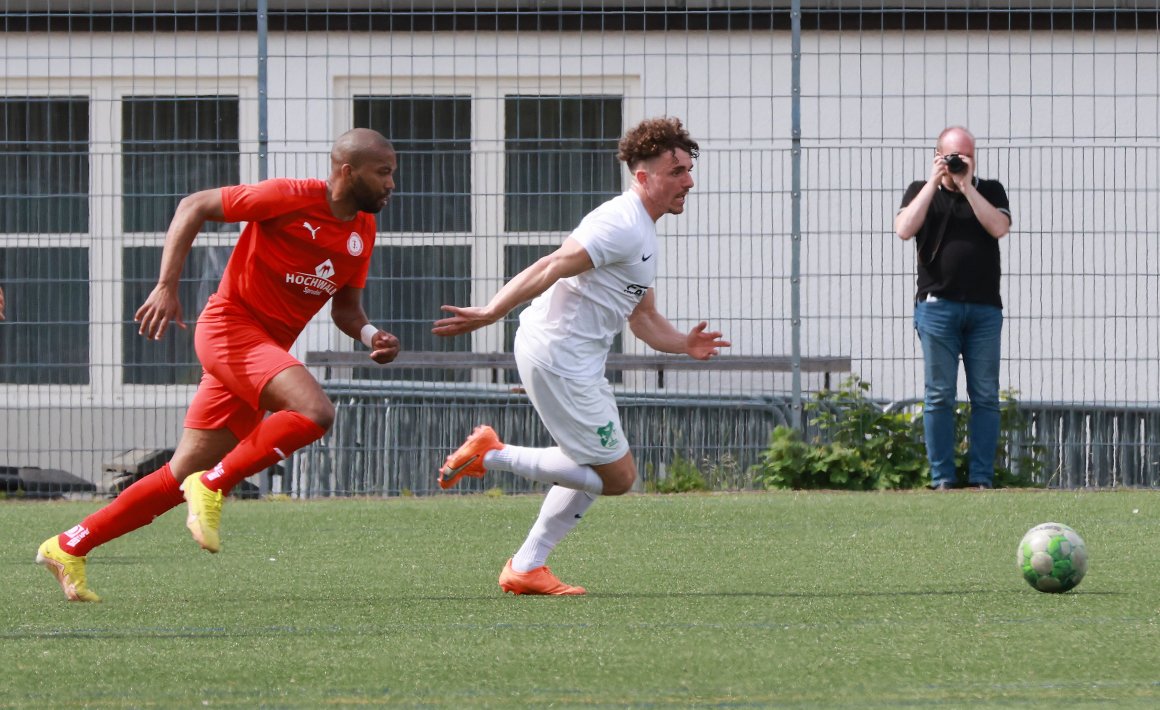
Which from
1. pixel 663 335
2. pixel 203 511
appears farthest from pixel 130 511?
pixel 663 335

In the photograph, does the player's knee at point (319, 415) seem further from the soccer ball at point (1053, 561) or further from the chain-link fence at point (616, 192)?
the chain-link fence at point (616, 192)

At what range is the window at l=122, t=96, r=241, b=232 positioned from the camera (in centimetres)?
1100

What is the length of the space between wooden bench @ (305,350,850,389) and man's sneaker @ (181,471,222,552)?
5090mm

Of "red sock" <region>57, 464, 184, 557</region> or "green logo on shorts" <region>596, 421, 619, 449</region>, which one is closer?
"red sock" <region>57, 464, 184, 557</region>

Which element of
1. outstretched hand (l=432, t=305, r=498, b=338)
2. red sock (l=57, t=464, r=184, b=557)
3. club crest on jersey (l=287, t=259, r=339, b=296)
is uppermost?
club crest on jersey (l=287, t=259, r=339, b=296)

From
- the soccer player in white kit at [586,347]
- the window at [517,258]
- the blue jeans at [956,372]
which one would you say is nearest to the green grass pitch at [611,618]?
the soccer player in white kit at [586,347]

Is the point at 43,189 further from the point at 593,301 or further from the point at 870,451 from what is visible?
the point at 593,301

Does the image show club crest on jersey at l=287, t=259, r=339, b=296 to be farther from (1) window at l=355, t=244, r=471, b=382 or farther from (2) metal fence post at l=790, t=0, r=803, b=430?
(2) metal fence post at l=790, t=0, r=803, b=430

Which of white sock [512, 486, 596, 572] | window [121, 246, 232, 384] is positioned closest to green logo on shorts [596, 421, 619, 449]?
white sock [512, 486, 596, 572]

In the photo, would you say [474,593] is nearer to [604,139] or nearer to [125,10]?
[604,139]

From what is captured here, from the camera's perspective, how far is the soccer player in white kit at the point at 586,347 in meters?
6.20

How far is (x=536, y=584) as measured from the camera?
6.20 meters

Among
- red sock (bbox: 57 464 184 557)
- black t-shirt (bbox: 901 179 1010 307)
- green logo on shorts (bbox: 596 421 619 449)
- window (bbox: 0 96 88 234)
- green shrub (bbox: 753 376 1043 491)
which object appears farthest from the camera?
window (bbox: 0 96 88 234)

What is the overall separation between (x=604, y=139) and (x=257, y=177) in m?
2.17
